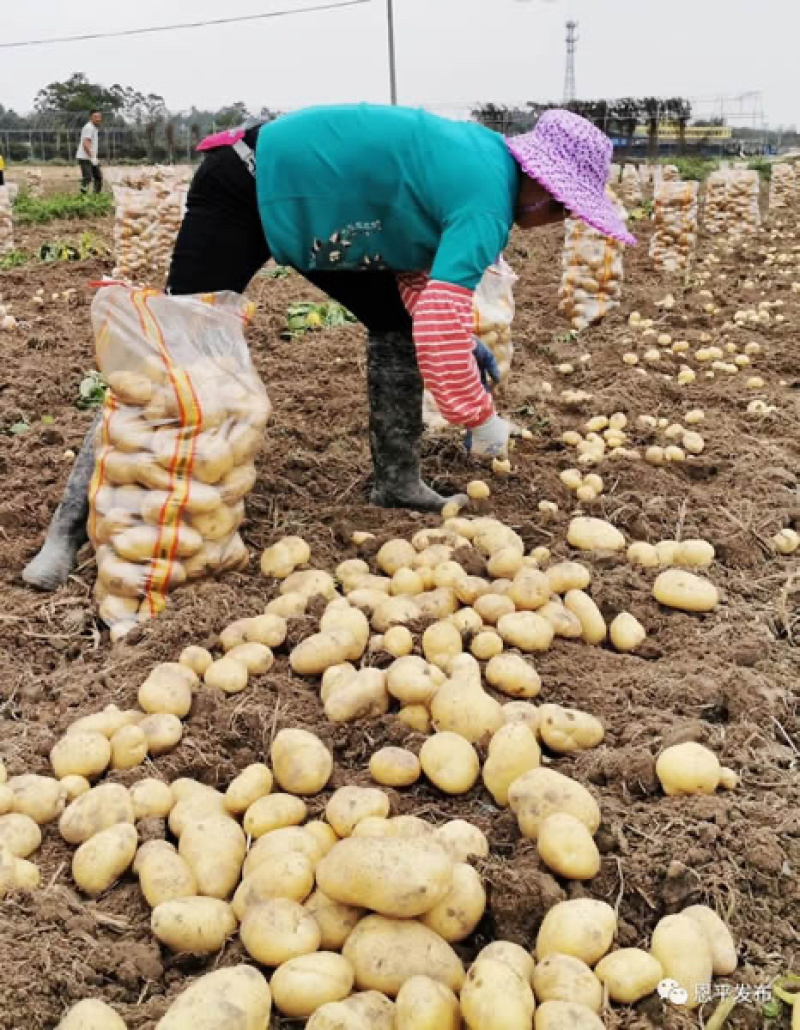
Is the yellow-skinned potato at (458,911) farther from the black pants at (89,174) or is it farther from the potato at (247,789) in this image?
the black pants at (89,174)

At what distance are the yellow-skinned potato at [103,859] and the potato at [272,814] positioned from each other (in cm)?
22

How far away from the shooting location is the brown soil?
1660 millimetres

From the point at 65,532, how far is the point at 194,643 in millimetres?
733

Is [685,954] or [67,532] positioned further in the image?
[67,532]

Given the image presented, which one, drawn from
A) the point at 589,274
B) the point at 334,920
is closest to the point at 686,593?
the point at 334,920

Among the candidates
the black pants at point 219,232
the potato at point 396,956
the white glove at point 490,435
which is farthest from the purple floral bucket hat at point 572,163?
the potato at point 396,956

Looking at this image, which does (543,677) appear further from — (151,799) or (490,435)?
(151,799)

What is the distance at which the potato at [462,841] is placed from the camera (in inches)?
69.2

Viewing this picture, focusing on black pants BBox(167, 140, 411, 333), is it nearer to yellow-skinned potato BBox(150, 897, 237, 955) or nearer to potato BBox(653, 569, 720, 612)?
potato BBox(653, 569, 720, 612)

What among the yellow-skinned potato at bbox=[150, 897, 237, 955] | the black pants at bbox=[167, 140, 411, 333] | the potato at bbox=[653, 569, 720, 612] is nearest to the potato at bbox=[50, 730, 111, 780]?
the yellow-skinned potato at bbox=[150, 897, 237, 955]

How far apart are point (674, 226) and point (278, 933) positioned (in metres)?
8.34

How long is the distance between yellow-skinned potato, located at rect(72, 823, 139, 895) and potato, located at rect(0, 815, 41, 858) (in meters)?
0.10

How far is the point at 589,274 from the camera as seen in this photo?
22.7 ft

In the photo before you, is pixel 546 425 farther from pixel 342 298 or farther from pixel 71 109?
pixel 71 109
